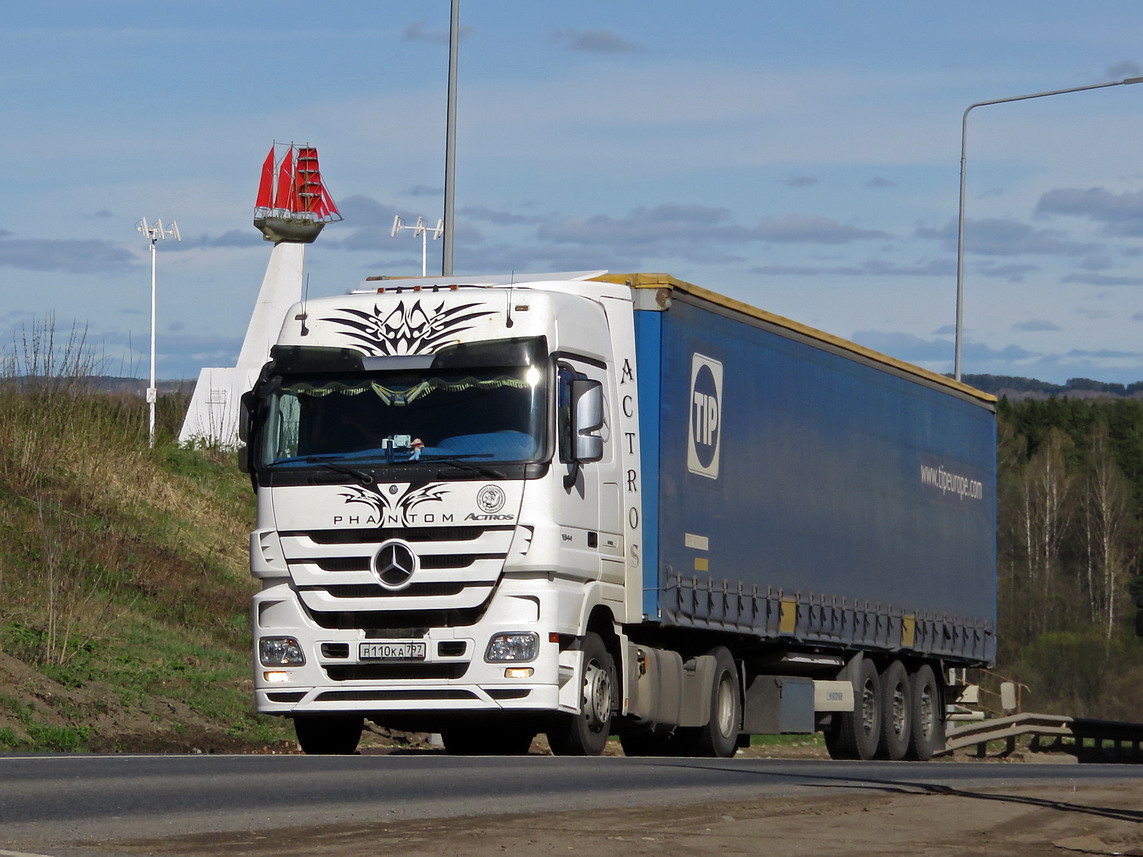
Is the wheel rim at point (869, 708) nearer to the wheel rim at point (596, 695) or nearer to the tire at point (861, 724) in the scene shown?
the tire at point (861, 724)

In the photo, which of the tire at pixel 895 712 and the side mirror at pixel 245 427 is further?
the tire at pixel 895 712

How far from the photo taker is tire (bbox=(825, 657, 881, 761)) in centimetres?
2125

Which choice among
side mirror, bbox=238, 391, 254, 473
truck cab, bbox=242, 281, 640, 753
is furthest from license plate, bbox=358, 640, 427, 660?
side mirror, bbox=238, 391, 254, 473

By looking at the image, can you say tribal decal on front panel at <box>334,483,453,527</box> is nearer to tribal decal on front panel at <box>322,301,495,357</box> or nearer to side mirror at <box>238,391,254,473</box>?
side mirror at <box>238,391,254,473</box>

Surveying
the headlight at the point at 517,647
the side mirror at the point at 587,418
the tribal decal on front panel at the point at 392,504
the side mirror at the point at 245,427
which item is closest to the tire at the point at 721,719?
the headlight at the point at 517,647

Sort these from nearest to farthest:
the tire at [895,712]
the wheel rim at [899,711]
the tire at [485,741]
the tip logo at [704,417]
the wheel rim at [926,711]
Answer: the tip logo at [704,417] < the tire at [485,741] < the tire at [895,712] < the wheel rim at [899,711] < the wheel rim at [926,711]

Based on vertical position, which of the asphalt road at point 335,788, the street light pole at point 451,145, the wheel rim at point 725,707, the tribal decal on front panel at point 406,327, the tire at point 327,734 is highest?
the street light pole at point 451,145

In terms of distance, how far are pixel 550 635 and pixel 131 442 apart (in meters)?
18.8

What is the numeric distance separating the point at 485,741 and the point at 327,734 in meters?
Result: 2.62

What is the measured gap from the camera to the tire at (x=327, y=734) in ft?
53.7

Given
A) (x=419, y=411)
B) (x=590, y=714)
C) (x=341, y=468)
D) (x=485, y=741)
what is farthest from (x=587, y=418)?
(x=485, y=741)

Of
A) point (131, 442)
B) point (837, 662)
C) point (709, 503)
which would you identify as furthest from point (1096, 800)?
point (131, 442)

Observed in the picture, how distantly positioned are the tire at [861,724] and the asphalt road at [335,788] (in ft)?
16.6

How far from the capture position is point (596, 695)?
15664mm
